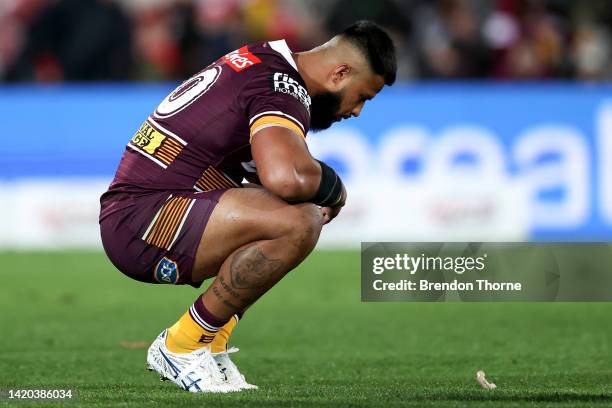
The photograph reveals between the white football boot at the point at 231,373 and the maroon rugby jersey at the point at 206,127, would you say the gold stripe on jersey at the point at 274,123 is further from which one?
the white football boot at the point at 231,373

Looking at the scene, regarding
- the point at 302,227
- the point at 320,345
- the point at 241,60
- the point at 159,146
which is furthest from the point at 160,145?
the point at 320,345

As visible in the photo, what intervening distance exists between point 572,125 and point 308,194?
8.28m

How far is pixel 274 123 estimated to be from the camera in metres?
5.33

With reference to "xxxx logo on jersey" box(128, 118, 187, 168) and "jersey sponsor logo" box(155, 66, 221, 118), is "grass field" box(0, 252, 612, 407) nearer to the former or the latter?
"xxxx logo on jersey" box(128, 118, 187, 168)

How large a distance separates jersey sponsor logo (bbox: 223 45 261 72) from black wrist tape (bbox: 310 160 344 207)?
0.60 meters

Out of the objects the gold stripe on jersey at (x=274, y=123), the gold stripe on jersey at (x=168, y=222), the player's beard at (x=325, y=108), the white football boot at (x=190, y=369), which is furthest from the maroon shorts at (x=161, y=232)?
the player's beard at (x=325, y=108)

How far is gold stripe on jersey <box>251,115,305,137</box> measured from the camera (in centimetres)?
533

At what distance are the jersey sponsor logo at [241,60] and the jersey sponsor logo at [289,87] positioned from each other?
176 millimetres

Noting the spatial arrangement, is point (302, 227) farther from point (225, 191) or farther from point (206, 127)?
point (206, 127)

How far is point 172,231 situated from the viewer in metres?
5.69

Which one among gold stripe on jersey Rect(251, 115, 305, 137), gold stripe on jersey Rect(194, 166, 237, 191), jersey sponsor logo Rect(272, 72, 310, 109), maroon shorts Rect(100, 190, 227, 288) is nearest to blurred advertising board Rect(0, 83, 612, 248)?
gold stripe on jersey Rect(194, 166, 237, 191)

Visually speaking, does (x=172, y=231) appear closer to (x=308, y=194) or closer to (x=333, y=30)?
(x=308, y=194)

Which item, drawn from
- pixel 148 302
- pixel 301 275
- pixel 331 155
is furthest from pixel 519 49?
pixel 148 302

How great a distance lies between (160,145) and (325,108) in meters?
0.81
